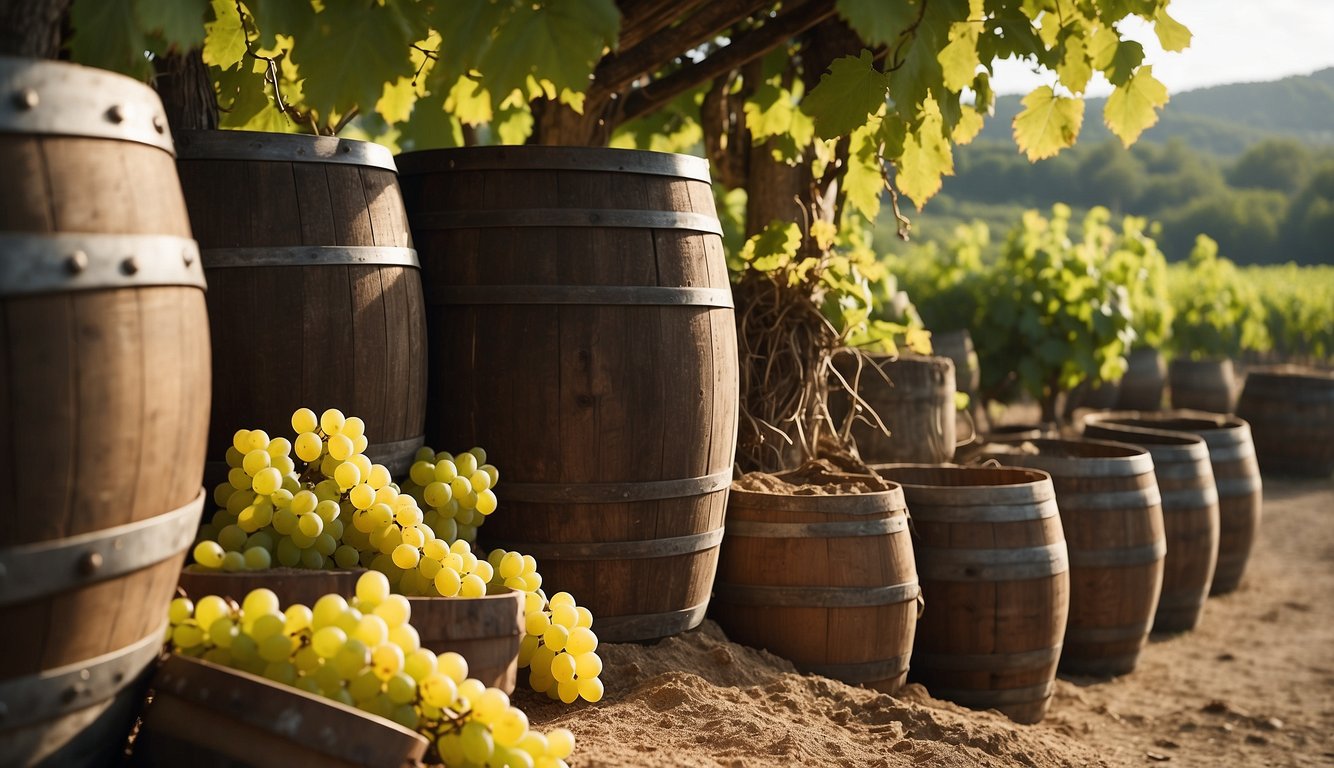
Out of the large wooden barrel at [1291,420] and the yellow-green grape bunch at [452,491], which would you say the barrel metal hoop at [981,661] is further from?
the large wooden barrel at [1291,420]

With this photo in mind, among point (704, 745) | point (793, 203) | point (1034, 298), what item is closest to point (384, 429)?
point (704, 745)

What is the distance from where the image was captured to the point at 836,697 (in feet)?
10.1

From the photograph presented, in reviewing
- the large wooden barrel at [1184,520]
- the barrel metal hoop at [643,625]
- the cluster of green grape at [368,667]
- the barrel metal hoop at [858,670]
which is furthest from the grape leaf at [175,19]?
the large wooden barrel at [1184,520]

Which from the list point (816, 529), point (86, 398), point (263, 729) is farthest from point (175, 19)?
point (816, 529)

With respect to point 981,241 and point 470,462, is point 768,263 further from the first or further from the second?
point 981,241

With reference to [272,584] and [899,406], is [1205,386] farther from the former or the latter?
[272,584]

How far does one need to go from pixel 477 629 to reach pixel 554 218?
1100mm

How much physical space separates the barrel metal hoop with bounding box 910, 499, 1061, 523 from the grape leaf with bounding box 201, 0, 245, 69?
2.28m

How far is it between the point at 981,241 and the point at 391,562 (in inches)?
465

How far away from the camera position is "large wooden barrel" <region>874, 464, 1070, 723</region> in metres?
3.68

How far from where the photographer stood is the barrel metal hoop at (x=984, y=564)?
367 cm

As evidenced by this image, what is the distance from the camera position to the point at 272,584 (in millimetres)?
1964

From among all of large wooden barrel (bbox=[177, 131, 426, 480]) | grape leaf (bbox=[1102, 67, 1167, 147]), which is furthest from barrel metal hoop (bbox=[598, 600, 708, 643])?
grape leaf (bbox=[1102, 67, 1167, 147])

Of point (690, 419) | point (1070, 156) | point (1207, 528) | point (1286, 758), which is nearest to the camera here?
point (690, 419)
